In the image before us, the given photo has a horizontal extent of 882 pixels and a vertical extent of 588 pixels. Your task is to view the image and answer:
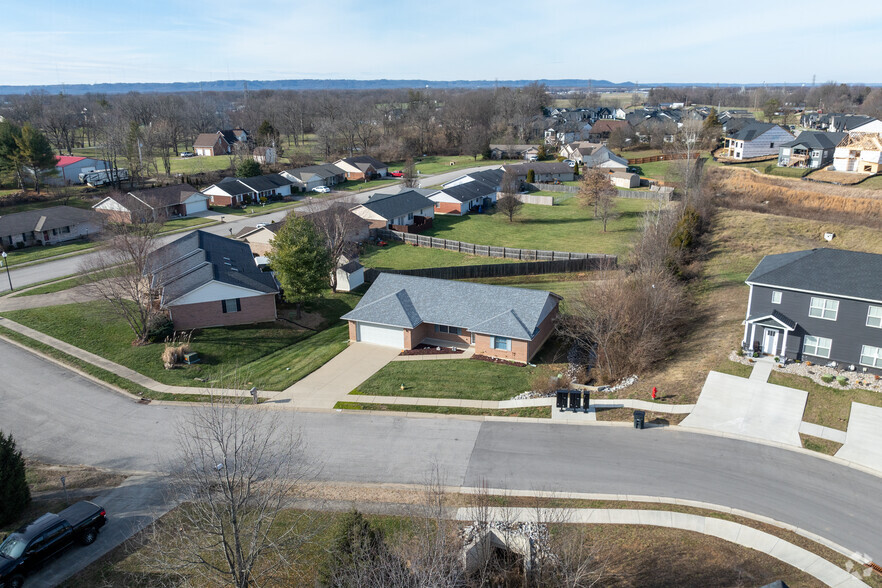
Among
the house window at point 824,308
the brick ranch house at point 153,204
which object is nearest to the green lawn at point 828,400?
the house window at point 824,308

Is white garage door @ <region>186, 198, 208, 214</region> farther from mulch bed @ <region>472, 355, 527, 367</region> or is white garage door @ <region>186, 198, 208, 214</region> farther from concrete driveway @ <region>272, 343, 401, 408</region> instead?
mulch bed @ <region>472, 355, 527, 367</region>

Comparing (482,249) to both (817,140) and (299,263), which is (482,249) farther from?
(817,140)

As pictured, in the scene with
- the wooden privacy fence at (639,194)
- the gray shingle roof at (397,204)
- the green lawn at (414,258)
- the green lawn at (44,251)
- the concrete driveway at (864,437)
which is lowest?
the concrete driveway at (864,437)

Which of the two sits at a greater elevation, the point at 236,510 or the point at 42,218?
the point at 42,218

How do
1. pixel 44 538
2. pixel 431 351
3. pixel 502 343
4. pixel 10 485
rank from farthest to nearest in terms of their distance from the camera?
pixel 431 351 → pixel 502 343 → pixel 10 485 → pixel 44 538

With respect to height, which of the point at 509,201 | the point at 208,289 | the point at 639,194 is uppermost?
the point at 509,201

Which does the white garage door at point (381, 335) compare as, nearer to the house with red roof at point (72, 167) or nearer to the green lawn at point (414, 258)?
the green lawn at point (414, 258)

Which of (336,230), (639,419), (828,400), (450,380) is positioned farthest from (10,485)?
(828,400)

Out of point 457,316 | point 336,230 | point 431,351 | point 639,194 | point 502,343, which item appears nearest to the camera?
point 502,343

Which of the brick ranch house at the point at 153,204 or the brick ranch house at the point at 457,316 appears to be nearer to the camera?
the brick ranch house at the point at 457,316
